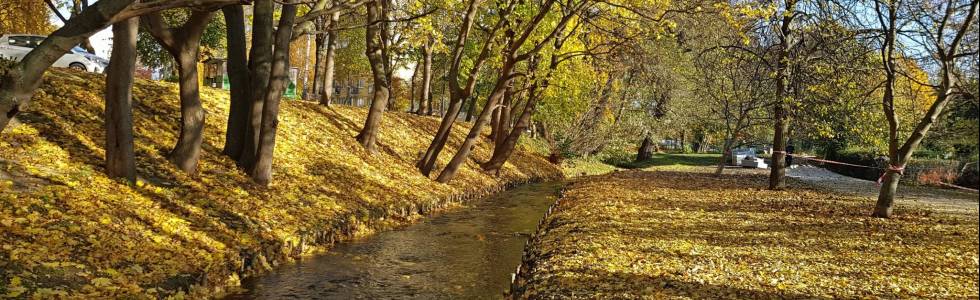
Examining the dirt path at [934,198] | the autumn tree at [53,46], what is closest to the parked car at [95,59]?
the autumn tree at [53,46]

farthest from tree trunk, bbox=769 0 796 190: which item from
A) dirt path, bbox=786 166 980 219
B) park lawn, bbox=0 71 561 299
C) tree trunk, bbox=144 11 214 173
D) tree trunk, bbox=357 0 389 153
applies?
A: tree trunk, bbox=144 11 214 173

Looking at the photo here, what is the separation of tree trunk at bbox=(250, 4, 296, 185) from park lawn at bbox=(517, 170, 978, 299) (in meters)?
5.42

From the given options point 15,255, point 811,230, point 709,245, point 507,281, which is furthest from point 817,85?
point 15,255

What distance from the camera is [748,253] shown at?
925 centimetres

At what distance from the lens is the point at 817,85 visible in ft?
55.3

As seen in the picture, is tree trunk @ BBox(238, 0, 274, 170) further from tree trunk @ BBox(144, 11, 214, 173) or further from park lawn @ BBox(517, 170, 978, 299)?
park lawn @ BBox(517, 170, 978, 299)

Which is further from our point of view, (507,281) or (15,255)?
(507,281)

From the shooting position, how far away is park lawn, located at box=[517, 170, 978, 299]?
7234 millimetres

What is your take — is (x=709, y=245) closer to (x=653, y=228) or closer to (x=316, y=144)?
(x=653, y=228)

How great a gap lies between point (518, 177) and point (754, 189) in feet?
32.9

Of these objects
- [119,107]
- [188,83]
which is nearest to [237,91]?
[188,83]

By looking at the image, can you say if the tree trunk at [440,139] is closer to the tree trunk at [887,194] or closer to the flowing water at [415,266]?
the flowing water at [415,266]

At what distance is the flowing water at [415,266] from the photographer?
8781mm

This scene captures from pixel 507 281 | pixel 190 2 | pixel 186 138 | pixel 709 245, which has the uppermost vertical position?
pixel 190 2
